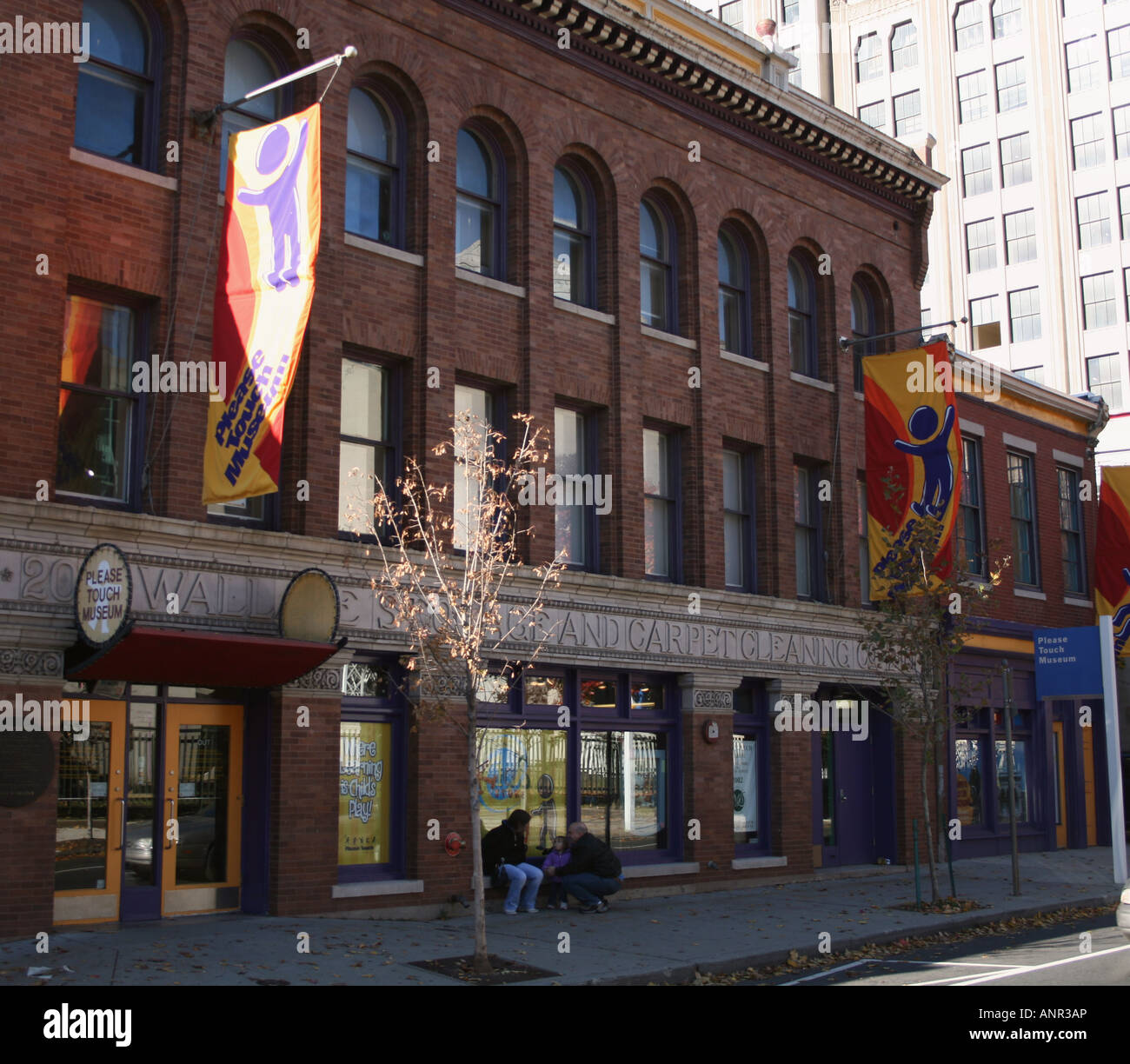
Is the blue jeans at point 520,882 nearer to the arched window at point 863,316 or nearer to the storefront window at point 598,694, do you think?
the storefront window at point 598,694

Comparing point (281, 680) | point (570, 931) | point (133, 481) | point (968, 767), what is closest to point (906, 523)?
point (968, 767)

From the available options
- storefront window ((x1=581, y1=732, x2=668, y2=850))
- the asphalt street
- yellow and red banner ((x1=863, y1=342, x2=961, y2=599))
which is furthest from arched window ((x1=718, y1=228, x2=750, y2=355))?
the asphalt street

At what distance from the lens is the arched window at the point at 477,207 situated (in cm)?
1834

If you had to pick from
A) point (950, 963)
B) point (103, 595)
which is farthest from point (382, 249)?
point (950, 963)

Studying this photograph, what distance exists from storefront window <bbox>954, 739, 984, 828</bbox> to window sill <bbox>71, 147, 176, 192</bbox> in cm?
1865

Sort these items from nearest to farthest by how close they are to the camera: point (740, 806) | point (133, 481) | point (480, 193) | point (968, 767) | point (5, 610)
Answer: point (5, 610)
point (133, 481)
point (480, 193)
point (740, 806)
point (968, 767)

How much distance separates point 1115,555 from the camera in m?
28.8

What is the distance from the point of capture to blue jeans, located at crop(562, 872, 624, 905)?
16812 mm

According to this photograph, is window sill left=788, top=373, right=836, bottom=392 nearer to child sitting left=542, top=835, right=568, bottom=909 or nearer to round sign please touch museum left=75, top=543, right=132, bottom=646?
child sitting left=542, top=835, right=568, bottom=909

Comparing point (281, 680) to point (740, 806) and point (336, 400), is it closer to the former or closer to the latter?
point (336, 400)

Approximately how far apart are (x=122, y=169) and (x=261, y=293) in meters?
2.35

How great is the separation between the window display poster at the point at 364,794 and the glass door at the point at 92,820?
2773 millimetres
